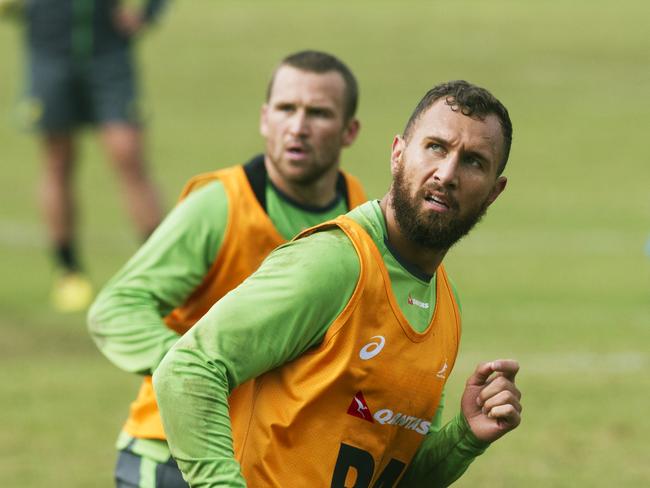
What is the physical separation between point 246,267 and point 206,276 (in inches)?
5.5

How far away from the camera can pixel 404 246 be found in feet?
12.6

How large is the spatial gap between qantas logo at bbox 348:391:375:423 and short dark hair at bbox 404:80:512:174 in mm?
682

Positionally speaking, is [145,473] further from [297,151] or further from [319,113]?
[319,113]

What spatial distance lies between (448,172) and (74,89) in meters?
7.90

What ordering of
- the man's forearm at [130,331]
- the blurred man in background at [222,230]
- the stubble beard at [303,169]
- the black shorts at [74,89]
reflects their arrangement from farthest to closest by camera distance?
the black shorts at [74,89] < the stubble beard at [303,169] < the blurred man in background at [222,230] < the man's forearm at [130,331]

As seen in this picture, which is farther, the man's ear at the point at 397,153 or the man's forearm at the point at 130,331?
the man's forearm at the point at 130,331

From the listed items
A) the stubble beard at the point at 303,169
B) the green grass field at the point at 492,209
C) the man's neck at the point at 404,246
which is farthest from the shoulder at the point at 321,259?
the green grass field at the point at 492,209

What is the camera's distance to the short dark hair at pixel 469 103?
3746mm

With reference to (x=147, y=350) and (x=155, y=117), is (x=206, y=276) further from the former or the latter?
(x=155, y=117)

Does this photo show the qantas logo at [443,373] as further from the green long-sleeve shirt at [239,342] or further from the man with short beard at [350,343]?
the green long-sleeve shirt at [239,342]

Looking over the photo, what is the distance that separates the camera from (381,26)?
1277 inches

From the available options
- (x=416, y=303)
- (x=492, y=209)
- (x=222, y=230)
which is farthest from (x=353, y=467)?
(x=492, y=209)

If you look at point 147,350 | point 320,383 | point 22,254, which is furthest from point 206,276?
point 22,254

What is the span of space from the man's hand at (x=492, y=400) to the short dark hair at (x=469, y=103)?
0.52m
